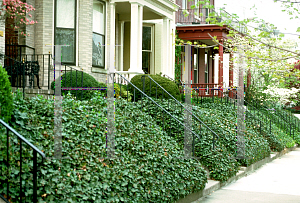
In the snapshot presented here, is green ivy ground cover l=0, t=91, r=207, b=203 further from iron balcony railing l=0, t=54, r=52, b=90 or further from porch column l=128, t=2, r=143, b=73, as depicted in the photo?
porch column l=128, t=2, r=143, b=73

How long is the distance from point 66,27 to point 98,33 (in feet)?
4.82

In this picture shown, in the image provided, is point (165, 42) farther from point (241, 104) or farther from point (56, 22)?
point (56, 22)

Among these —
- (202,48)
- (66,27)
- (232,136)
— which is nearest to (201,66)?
(202,48)

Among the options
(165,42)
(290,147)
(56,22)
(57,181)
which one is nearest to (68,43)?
(56,22)

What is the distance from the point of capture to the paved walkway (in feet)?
24.5

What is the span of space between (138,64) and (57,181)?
30.5 feet

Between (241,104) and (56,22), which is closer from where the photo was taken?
(56,22)

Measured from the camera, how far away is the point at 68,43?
464 inches

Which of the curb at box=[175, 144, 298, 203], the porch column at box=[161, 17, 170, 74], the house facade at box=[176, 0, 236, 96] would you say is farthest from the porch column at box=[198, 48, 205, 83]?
the curb at box=[175, 144, 298, 203]

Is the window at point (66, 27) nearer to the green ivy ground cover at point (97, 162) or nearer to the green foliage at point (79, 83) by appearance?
the green foliage at point (79, 83)

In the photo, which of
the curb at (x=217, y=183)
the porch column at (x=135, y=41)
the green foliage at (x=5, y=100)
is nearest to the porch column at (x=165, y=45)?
the porch column at (x=135, y=41)

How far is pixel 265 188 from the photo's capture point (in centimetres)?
854

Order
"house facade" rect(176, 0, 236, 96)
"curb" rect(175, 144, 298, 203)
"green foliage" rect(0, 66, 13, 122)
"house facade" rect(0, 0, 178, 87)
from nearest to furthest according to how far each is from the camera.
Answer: "green foliage" rect(0, 66, 13, 122), "curb" rect(175, 144, 298, 203), "house facade" rect(0, 0, 178, 87), "house facade" rect(176, 0, 236, 96)

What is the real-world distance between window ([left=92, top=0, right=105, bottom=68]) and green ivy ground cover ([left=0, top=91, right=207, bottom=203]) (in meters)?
5.58
